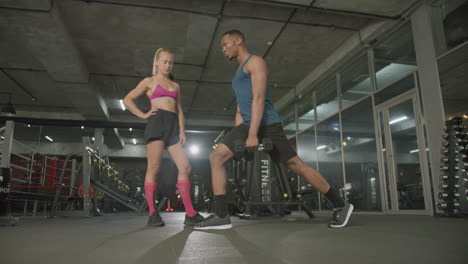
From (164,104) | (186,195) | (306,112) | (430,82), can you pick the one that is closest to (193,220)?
A: (186,195)

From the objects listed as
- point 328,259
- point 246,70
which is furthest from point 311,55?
point 328,259

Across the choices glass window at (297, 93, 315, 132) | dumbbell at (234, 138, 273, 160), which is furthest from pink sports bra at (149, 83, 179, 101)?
glass window at (297, 93, 315, 132)

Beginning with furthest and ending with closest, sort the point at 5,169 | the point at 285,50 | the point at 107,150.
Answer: the point at 107,150
the point at 285,50
the point at 5,169

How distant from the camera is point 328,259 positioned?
39.5 inches

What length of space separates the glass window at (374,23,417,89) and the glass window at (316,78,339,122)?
1584mm

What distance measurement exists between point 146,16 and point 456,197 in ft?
16.1

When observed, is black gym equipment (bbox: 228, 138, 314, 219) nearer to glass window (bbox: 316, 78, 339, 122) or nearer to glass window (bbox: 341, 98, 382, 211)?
glass window (bbox: 341, 98, 382, 211)

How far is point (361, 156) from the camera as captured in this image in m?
10.8

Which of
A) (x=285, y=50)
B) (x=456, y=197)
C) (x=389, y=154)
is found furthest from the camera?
(x=285, y=50)

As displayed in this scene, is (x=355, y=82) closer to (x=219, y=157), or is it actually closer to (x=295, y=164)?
(x=295, y=164)

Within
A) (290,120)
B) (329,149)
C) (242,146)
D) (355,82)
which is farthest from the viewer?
(290,120)

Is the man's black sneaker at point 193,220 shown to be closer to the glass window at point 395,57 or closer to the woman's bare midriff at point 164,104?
the woman's bare midriff at point 164,104

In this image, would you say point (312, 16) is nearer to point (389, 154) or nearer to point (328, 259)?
point (389, 154)

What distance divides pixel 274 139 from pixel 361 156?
9627 millimetres
